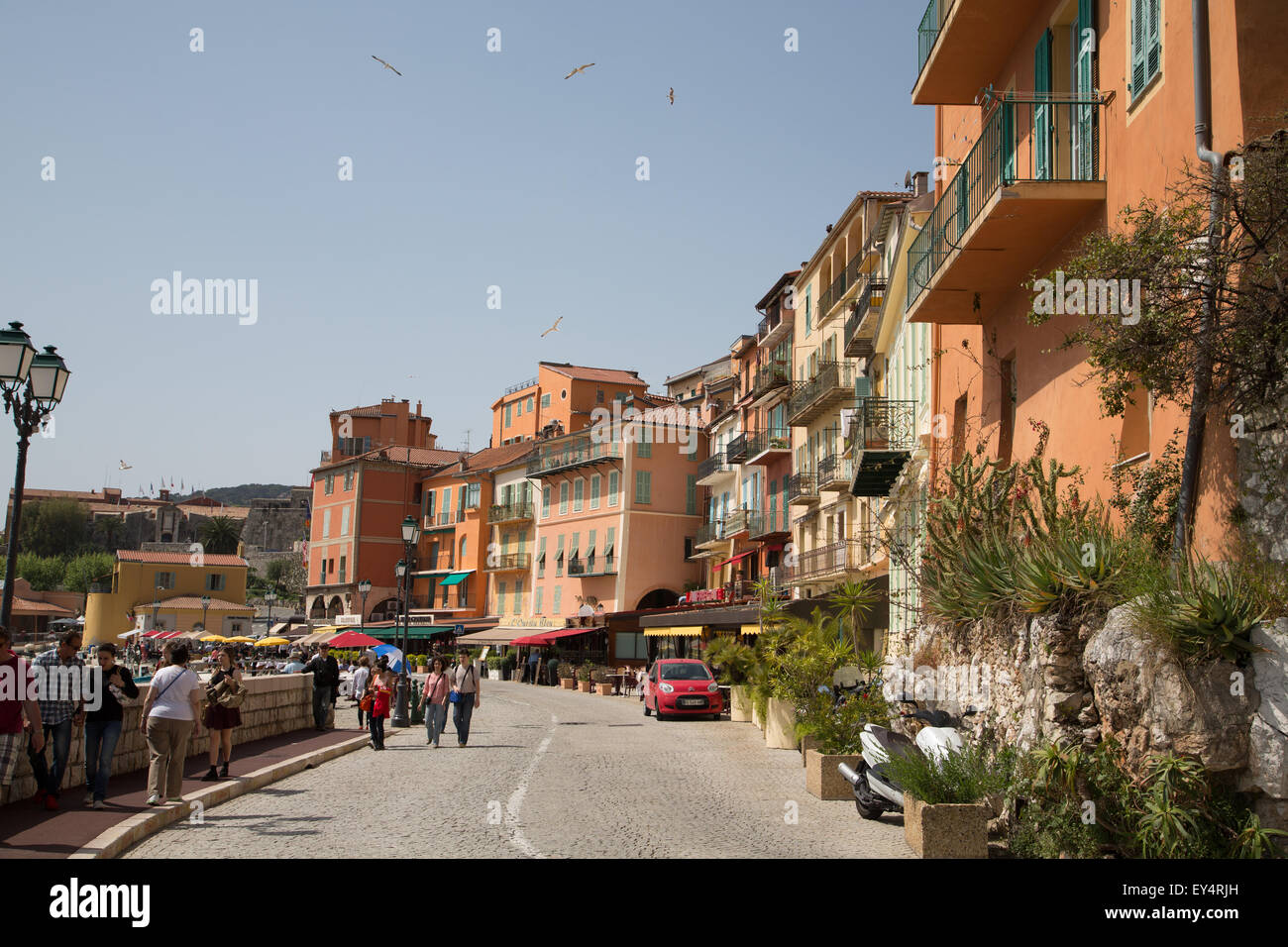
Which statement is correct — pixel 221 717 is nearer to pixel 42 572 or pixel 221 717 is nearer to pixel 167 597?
pixel 167 597

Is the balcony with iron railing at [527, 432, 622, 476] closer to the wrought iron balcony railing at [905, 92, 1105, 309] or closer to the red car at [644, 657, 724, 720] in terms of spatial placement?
the red car at [644, 657, 724, 720]

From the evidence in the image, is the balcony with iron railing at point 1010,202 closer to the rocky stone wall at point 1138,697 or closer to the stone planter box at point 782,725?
the rocky stone wall at point 1138,697

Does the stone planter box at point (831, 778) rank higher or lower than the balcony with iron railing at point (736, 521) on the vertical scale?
lower

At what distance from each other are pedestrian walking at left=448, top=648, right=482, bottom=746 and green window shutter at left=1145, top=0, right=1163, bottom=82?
1512 cm

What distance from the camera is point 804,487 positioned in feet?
136

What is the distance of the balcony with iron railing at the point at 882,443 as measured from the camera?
23.1 metres

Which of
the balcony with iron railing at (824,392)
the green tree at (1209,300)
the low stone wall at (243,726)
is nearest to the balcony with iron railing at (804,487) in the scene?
the balcony with iron railing at (824,392)

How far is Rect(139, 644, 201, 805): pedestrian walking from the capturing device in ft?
39.1

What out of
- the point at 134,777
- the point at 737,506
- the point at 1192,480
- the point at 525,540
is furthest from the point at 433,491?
the point at 1192,480

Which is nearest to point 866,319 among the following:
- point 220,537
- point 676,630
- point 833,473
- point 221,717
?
point 833,473

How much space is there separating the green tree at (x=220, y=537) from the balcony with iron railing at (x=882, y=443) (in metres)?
122

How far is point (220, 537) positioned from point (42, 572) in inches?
890

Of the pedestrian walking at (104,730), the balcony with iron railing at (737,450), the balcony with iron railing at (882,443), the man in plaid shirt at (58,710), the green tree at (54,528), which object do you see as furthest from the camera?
the green tree at (54,528)
